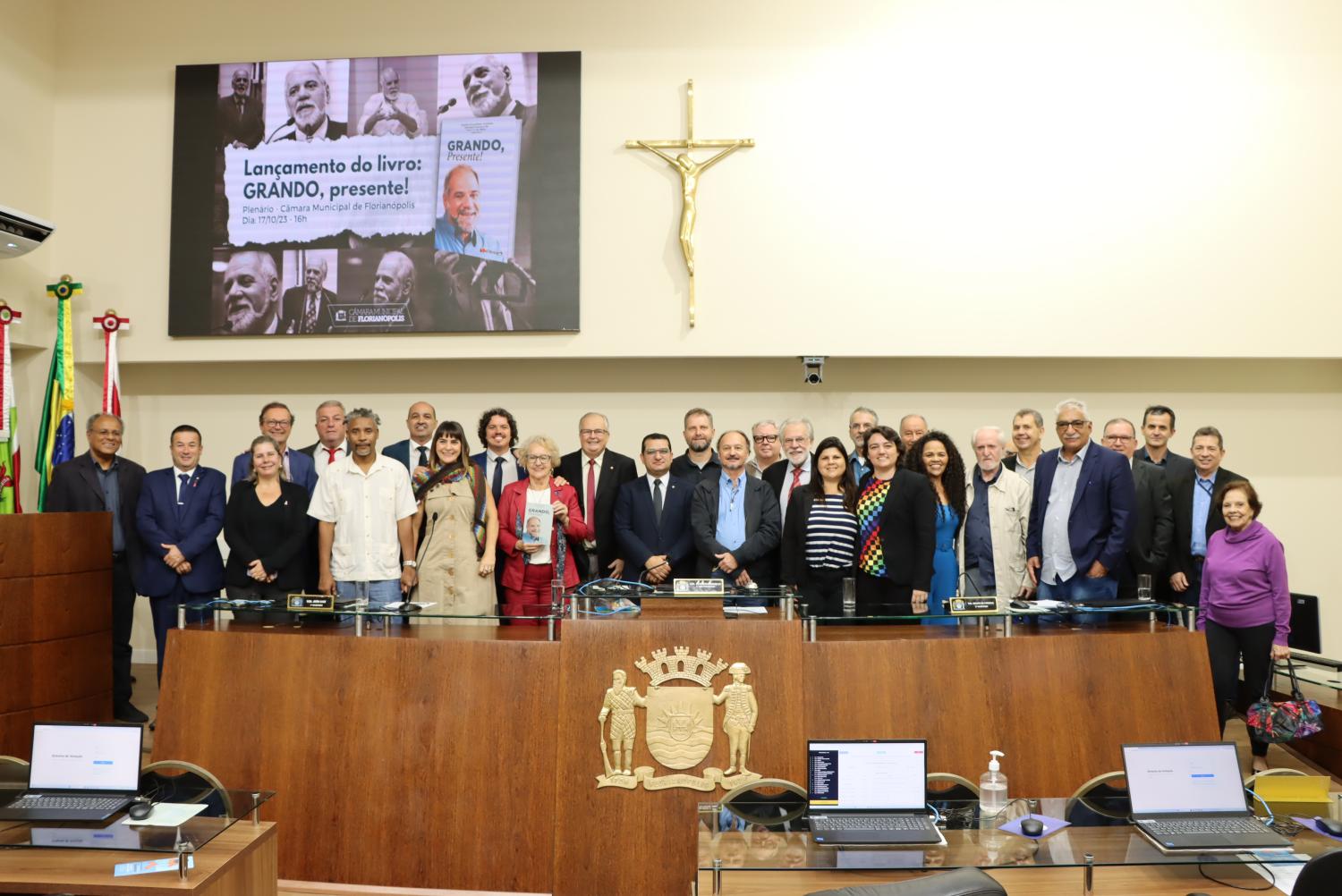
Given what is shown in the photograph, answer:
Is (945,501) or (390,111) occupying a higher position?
(390,111)

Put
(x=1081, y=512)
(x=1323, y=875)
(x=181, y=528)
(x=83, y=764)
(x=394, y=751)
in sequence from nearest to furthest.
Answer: (x=1323, y=875) → (x=83, y=764) → (x=394, y=751) → (x=1081, y=512) → (x=181, y=528)

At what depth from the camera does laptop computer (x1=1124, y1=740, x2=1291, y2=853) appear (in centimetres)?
263

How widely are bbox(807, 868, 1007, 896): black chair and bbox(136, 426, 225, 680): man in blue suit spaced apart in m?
4.58

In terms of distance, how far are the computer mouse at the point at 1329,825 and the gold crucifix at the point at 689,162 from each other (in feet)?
16.9

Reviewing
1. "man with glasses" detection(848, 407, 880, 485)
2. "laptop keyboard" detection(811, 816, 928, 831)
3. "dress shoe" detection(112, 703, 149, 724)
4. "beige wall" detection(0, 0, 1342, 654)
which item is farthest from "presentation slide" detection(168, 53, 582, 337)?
"laptop keyboard" detection(811, 816, 928, 831)

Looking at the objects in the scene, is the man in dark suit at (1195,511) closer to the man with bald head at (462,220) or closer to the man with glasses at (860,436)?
the man with glasses at (860,436)

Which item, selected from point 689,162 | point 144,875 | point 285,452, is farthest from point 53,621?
point 689,162

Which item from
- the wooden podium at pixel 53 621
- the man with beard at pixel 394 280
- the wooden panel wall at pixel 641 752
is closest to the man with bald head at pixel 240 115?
the man with beard at pixel 394 280

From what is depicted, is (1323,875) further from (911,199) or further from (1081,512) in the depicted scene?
(911,199)

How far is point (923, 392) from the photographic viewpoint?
25.2ft

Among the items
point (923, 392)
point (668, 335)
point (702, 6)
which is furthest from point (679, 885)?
point (702, 6)

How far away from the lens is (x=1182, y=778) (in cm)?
269

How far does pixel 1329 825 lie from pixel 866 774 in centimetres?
114

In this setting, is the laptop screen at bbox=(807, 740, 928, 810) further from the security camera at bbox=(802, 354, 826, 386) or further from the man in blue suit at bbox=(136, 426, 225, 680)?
the security camera at bbox=(802, 354, 826, 386)
